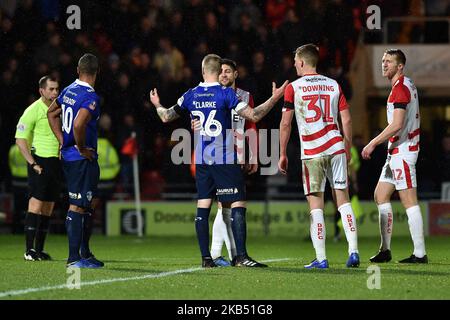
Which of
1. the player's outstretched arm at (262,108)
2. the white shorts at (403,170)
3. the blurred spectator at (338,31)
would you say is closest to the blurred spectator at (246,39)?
the blurred spectator at (338,31)

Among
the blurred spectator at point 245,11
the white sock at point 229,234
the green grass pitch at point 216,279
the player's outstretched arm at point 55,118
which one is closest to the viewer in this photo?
the green grass pitch at point 216,279

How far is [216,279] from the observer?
10055mm

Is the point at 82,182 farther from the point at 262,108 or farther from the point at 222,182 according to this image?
the point at 262,108

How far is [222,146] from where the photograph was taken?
37.4ft

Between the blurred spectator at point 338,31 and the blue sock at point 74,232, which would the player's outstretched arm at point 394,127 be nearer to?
the blue sock at point 74,232

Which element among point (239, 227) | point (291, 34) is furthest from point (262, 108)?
point (291, 34)

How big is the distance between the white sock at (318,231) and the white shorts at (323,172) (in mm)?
238

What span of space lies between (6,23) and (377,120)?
7992 mm

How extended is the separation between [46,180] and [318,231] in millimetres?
3727

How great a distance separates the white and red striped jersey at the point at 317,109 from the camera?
11.1 metres

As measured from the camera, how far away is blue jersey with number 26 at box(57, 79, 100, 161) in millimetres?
11383
